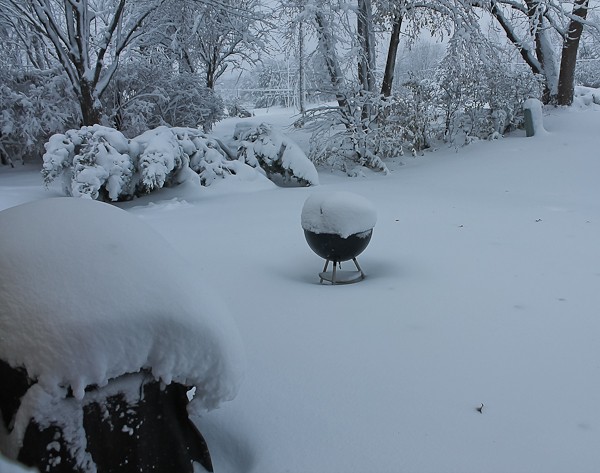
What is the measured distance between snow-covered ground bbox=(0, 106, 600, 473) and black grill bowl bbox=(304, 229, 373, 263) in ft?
0.80

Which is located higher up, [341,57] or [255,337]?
[341,57]

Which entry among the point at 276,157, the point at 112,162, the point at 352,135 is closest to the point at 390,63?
the point at 352,135

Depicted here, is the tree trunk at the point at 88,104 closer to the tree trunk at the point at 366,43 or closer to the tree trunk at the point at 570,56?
the tree trunk at the point at 366,43

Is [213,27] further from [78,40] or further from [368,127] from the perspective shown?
[368,127]

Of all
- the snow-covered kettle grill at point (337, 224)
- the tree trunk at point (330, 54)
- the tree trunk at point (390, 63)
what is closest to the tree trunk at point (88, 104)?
the tree trunk at point (330, 54)

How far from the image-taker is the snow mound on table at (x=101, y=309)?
→ 123cm

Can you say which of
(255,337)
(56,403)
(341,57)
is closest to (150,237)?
(56,403)

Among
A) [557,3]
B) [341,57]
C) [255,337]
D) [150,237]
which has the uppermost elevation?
[557,3]

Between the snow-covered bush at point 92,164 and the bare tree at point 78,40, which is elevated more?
the bare tree at point 78,40

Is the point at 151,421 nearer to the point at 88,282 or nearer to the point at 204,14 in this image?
the point at 88,282

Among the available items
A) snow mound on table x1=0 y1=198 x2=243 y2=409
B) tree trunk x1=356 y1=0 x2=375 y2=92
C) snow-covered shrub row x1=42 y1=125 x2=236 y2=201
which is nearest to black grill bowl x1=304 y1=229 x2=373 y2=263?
snow mound on table x1=0 y1=198 x2=243 y2=409

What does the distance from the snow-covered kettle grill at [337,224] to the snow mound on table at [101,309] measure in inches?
73.9

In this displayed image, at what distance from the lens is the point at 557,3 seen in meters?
9.70

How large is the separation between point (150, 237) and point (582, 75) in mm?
25908
